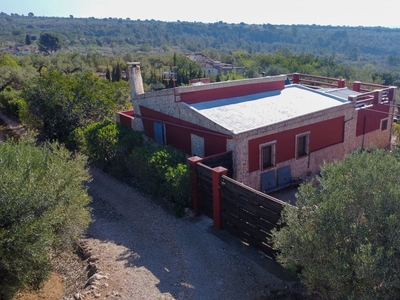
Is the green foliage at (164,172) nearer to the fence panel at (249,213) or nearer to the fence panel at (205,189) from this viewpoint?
the fence panel at (205,189)

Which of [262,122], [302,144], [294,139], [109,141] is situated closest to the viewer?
[262,122]

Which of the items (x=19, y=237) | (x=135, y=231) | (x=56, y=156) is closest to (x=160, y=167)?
(x=135, y=231)

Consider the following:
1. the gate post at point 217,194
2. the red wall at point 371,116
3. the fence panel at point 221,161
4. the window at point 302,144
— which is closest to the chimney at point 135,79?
the fence panel at point 221,161

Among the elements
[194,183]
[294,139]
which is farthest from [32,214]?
[294,139]

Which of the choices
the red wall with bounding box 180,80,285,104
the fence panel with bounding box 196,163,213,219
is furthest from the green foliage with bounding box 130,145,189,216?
the red wall with bounding box 180,80,285,104

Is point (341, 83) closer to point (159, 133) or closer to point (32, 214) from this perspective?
point (159, 133)

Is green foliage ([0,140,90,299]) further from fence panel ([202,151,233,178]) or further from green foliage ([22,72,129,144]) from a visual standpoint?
green foliage ([22,72,129,144])

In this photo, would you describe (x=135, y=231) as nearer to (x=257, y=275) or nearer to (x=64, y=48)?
(x=257, y=275)
